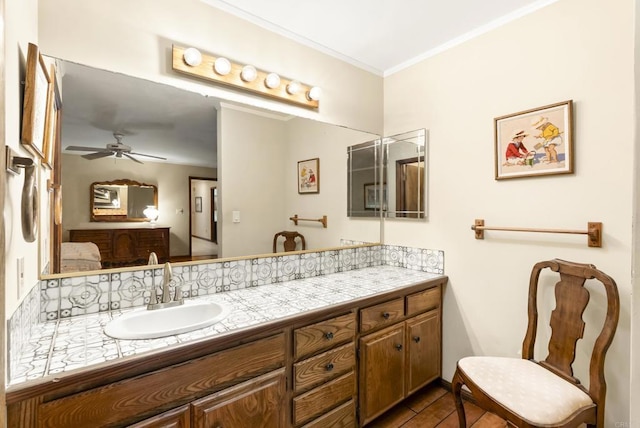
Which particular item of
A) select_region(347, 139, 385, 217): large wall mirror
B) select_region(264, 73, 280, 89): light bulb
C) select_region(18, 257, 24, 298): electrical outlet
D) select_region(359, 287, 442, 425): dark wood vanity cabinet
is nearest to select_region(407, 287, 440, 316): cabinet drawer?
select_region(359, 287, 442, 425): dark wood vanity cabinet

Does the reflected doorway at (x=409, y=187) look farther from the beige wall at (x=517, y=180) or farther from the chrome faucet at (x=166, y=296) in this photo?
the chrome faucet at (x=166, y=296)

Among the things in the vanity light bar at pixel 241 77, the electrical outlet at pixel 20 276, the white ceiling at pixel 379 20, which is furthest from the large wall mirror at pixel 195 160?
the white ceiling at pixel 379 20

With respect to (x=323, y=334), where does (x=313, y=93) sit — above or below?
above

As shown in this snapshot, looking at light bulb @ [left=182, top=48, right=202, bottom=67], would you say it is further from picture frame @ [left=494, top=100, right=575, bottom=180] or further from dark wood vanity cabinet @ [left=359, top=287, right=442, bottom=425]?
picture frame @ [left=494, top=100, right=575, bottom=180]

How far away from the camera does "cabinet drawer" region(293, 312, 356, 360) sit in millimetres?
1415

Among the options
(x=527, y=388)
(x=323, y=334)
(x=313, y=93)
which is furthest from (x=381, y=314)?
(x=313, y=93)

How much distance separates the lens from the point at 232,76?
1.79 m

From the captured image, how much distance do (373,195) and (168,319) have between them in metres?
1.74

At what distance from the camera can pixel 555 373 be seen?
153cm

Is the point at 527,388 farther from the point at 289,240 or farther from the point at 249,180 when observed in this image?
the point at 249,180

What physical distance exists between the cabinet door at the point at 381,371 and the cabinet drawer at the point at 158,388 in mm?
610

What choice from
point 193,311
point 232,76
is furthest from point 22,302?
point 232,76

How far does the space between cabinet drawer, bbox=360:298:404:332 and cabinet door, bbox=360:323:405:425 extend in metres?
0.05

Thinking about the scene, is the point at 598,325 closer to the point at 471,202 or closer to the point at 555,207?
the point at 555,207
